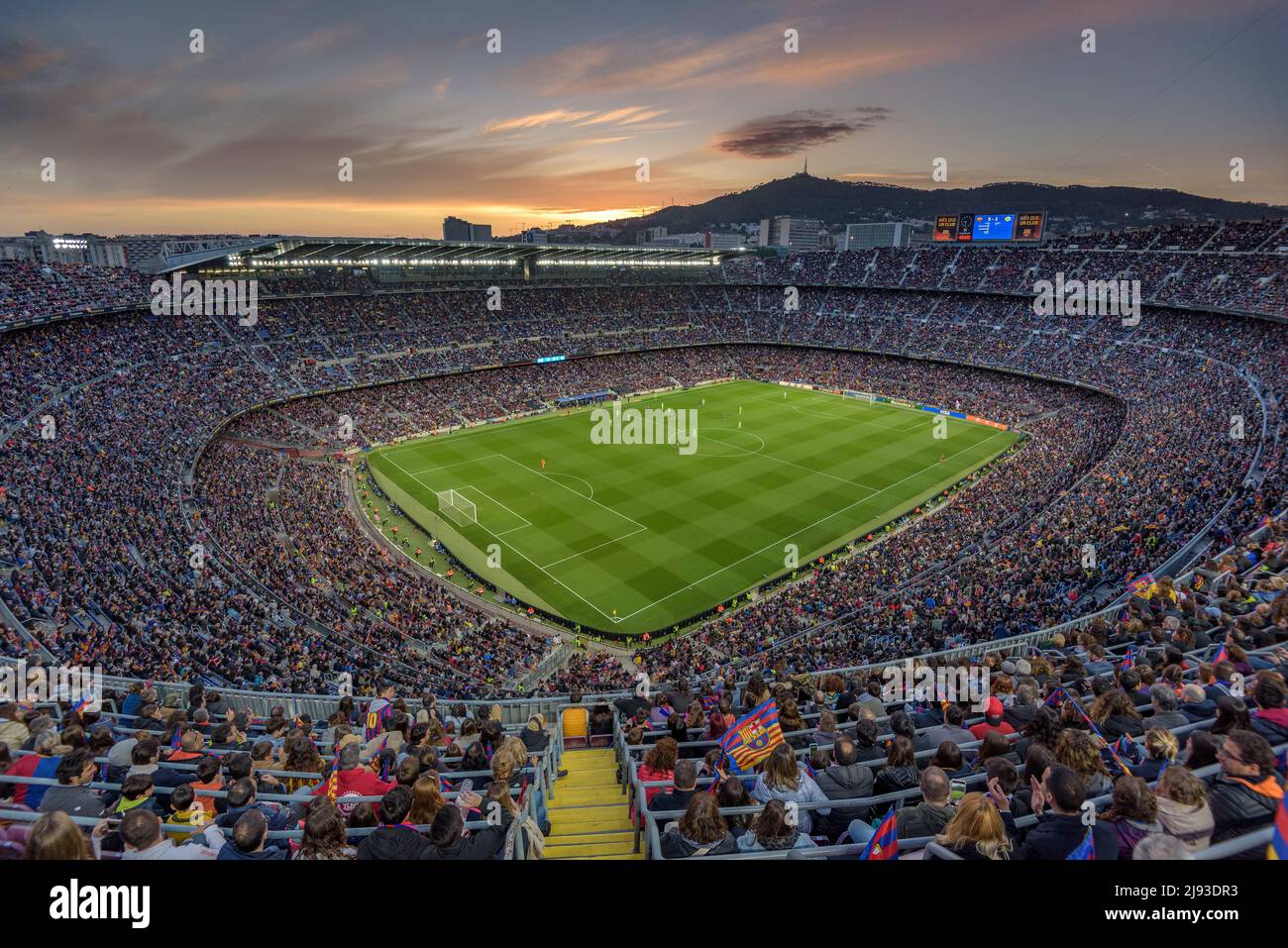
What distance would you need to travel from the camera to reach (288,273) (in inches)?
2665

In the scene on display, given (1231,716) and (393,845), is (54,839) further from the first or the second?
(1231,716)

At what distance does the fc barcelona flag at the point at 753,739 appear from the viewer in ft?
24.2

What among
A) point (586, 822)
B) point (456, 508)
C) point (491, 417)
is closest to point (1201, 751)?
point (586, 822)

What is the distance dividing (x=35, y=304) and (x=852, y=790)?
55575 mm

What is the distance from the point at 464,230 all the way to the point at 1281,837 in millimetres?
185196

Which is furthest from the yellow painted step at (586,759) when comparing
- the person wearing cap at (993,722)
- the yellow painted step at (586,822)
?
the person wearing cap at (993,722)

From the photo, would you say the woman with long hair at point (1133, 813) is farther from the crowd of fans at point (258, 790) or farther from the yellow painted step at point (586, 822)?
the yellow painted step at point (586, 822)

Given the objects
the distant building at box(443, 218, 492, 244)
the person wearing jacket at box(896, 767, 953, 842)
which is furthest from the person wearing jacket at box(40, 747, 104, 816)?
the distant building at box(443, 218, 492, 244)

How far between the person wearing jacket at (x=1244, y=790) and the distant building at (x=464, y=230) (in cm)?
17779

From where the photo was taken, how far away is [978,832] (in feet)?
14.3

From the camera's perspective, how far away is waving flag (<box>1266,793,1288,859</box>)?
3695 millimetres

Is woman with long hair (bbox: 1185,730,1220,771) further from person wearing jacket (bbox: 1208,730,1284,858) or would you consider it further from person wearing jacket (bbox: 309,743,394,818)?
person wearing jacket (bbox: 309,743,394,818)

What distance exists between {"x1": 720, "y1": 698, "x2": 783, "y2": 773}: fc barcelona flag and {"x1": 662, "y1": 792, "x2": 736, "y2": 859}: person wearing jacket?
A: 2.13m
